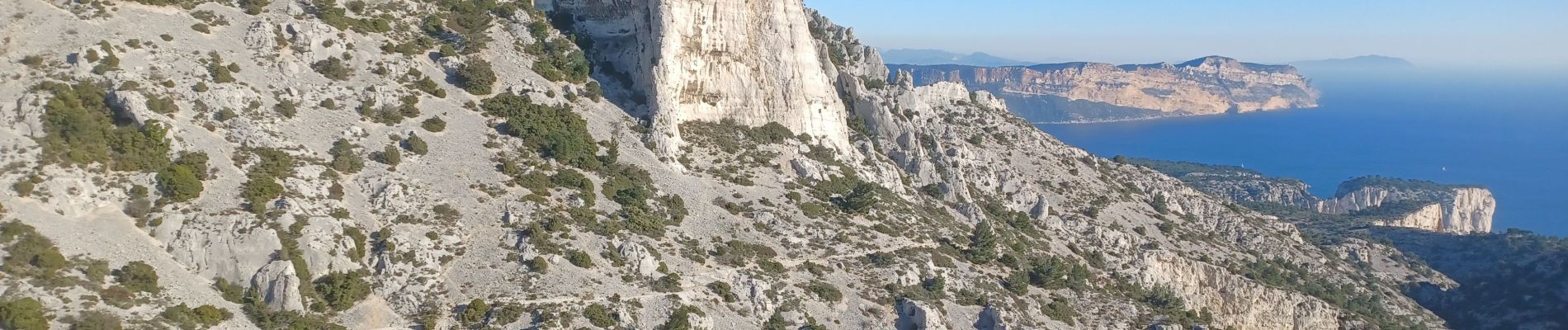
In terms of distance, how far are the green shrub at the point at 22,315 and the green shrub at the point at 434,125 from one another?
873 inches

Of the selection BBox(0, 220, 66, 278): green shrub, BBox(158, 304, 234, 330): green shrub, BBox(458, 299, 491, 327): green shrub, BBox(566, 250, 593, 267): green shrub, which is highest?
BBox(0, 220, 66, 278): green shrub

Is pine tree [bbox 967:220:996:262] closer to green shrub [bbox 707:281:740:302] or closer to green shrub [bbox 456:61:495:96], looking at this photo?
green shrub [bbox 707:281:740:302]

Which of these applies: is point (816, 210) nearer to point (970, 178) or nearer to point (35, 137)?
point (970, 178)

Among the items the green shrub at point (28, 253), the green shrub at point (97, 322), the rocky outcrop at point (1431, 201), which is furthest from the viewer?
the rocky outcrop at point (1431, 201)

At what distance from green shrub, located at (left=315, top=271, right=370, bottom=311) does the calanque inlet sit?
0.36 ft

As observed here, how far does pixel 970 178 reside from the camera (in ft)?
244

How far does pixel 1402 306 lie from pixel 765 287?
6374cm

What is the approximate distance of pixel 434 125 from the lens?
165ft

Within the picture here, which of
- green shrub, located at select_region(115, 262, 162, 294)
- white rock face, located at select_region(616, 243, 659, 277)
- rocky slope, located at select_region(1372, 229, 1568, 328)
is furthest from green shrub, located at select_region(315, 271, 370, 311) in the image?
rocky slope, located at select_region(1372, 229, 1568, 328)

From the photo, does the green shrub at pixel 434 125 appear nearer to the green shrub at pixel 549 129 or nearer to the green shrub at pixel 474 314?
the green shrub at pixel 549 129

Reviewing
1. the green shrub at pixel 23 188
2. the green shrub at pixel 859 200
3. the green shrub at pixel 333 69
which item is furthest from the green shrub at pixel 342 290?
the green shrub at pixel 859 200

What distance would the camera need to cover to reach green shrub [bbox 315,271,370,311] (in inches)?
1452

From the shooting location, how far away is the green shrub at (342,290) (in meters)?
36.9

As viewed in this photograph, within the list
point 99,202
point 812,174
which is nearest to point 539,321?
point 99,202
